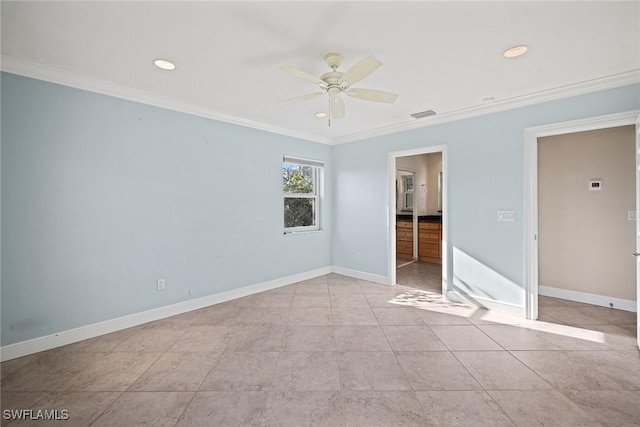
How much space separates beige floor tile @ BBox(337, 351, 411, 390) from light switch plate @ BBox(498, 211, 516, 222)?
218cm

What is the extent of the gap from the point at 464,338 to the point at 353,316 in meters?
1.18

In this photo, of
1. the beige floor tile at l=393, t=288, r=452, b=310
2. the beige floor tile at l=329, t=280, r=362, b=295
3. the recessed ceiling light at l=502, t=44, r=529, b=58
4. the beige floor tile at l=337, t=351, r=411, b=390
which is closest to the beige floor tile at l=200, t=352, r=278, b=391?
the beige floor tile at l=337, t=351, r=411, b=390

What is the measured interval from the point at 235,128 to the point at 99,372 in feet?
10.0

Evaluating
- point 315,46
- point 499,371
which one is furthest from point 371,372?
point 315,46

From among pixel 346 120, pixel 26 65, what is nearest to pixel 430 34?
pixel 346 120

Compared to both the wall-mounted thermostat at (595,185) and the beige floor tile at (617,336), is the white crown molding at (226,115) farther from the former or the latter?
the beige floor tile at (617,336)

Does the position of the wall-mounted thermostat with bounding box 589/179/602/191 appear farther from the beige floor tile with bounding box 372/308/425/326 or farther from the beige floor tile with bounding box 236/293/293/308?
the beige floor tile with bounding box 236/293/293/308

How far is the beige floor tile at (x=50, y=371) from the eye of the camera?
6.63 feet

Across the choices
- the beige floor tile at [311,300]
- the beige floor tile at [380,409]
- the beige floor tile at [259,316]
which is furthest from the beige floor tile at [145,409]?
the beige floor tile at [311,300]

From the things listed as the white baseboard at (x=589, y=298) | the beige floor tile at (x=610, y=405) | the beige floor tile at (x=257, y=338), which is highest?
the white baseboard at (x=589, y=298)

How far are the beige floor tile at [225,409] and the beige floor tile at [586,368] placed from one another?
83.9 inches

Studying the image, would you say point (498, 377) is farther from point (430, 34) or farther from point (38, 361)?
point (38, 361)

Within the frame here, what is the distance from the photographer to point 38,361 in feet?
7.67

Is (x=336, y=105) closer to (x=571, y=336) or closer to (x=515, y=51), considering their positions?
(x=515, y=51)
